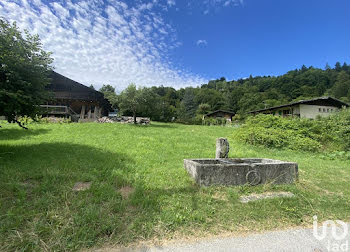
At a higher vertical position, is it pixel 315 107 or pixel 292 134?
pixel 315 107

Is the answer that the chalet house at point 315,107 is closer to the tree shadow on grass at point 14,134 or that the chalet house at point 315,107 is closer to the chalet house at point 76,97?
the chalet house at point 76,97

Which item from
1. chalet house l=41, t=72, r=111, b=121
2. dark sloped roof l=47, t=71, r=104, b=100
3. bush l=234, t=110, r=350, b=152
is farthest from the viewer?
dark sloped roof l=47, t=71, r=104, b=100

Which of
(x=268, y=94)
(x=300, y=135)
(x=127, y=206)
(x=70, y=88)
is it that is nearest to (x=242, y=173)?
(x=127, y=206)

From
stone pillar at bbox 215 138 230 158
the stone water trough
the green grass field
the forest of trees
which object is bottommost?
the green grass field

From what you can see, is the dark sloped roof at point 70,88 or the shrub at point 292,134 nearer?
the shrub at point 292,134

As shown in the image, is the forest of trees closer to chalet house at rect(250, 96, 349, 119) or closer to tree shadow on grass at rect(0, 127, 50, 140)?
chalet house at rect(250, 96, 349, 119)

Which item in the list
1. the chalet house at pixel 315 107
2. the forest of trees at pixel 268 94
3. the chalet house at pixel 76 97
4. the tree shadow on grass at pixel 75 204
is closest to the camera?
the tree shadow on grass at pixel 75 204

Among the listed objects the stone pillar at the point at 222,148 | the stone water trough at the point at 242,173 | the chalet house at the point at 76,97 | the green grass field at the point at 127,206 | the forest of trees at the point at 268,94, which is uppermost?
the forest of trees at the point at 268,94

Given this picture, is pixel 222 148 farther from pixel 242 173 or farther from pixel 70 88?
pixel 70 88

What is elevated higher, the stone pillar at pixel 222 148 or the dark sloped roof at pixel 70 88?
the dark sloped roof at pixel 70 88

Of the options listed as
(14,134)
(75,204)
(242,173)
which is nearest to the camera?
(75,204)

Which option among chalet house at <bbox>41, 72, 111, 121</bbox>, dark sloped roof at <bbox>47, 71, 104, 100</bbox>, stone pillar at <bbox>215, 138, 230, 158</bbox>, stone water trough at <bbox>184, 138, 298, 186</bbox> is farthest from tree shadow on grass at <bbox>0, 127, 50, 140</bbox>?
dark sloped roof at <bbox>47, 71, 104, 100</bbox>

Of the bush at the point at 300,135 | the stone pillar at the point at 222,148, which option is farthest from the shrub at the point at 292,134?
the stone pillar at the point at 222,148

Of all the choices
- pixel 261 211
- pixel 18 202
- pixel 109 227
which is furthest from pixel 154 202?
pixel 18 202
